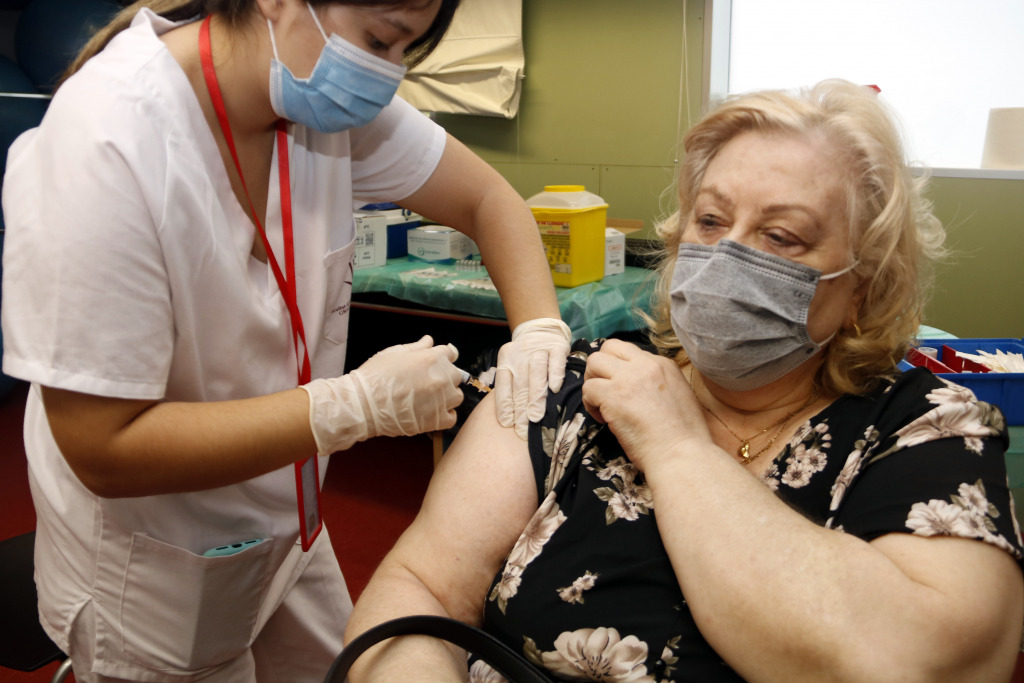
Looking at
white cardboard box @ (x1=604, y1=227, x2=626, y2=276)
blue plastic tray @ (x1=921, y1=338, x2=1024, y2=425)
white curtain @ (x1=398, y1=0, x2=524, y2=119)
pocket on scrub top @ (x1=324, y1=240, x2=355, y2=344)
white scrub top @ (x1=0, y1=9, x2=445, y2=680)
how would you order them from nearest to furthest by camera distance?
white scrub top @ (x1=0, y1=9, x2=445, y2=680) < pocket on scrub top @ (x1=324, y1=240, x2=355, y2=344) < blue plastic tray @ (x1=921, y1=338, x2=1024, y2=425) < white cardboard box @ (x1=604, y1=227, x2=626, y2=276) < white curtain @ (x1=398, y1=0, x2=524, y2=119)

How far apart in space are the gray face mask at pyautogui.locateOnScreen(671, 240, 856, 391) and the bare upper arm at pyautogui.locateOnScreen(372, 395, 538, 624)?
368 mm

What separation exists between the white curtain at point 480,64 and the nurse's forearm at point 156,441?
309 centimetres

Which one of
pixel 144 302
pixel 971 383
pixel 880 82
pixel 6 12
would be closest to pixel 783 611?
pixel 144 302

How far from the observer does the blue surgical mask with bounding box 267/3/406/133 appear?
1109 millimetres

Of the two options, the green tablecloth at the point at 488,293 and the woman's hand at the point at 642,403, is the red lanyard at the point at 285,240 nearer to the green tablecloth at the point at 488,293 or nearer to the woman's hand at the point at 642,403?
the woman's hand at the point at 642,403

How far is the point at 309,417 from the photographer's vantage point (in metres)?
1.07

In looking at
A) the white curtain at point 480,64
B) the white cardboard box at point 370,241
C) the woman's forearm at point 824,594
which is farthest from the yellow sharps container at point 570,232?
the woman's forearm at point 824,594

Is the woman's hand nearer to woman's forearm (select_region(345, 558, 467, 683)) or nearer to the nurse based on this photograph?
the nurse

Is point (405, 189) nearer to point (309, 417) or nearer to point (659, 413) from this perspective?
point (309, 417)

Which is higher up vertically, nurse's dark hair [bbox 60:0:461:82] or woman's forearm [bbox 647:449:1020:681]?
nurse's dark hair [bbox 60:0:461:82]

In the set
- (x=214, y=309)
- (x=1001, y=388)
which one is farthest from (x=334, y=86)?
(x=1001, y=388)

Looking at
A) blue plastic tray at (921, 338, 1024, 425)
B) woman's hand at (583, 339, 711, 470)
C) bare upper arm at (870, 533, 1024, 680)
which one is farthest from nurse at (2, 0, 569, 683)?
blue plastic tray at (921, 338, 1024, 425)

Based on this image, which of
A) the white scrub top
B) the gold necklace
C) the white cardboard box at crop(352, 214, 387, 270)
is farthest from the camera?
the white cardboard box at crop(352, 214, 387, 270)

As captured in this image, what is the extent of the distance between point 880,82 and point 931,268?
2512mm
